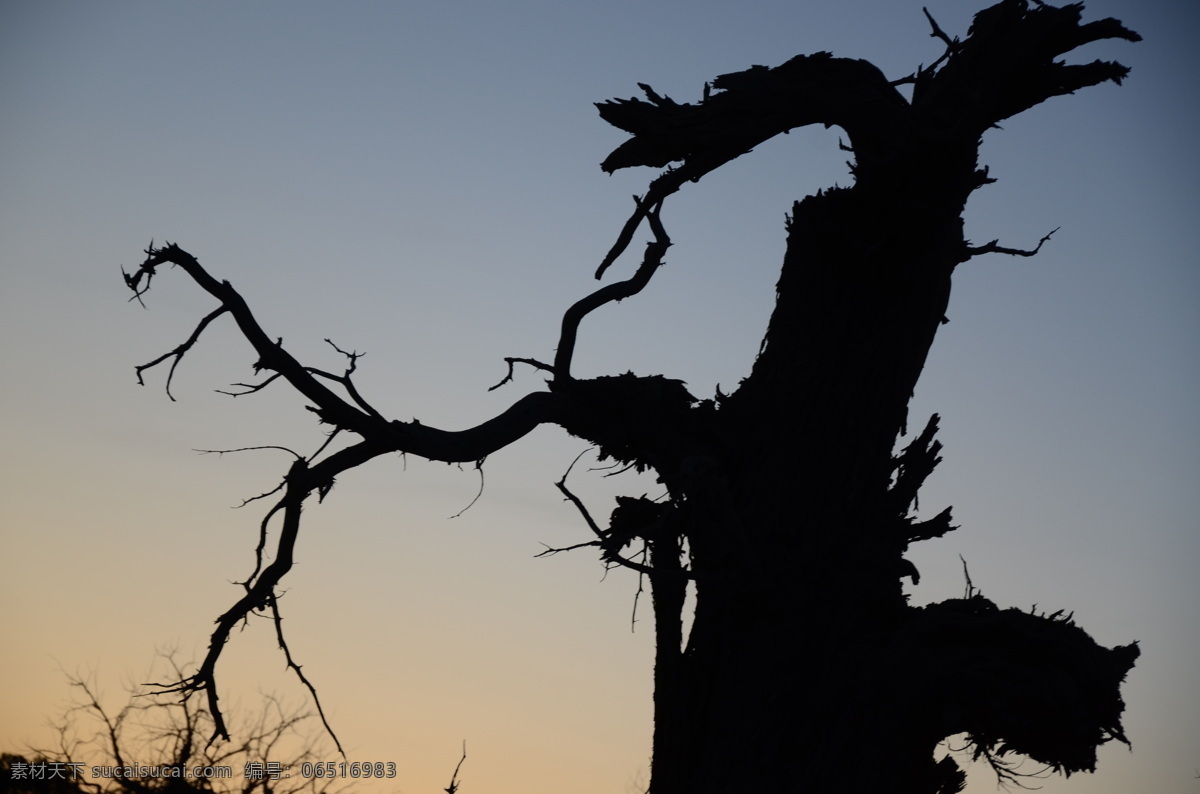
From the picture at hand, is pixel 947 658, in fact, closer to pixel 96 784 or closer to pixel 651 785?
pixel 651 785

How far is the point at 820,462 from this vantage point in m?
5.88

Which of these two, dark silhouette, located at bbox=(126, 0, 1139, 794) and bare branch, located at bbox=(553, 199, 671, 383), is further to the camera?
bare branch, located at bbox=(553, 199, 671, 383)

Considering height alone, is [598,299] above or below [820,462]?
above

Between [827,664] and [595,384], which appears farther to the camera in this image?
[595,384]

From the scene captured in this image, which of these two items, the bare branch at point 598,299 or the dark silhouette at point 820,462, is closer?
the dark silhouette at point 820,462

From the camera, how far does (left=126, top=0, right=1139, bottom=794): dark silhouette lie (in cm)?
530

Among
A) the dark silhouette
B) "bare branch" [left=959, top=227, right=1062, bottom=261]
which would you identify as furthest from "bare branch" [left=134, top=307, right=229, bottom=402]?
"bare branch" [left=959, top=227, right=1062, bottom=261]

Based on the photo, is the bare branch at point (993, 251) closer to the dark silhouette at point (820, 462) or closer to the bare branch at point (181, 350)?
the dark silhouette at point (820, 462)

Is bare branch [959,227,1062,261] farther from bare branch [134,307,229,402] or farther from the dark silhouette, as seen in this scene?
bare branch [134,307,229,402]

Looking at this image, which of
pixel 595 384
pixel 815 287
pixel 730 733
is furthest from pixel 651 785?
pixel 815 287

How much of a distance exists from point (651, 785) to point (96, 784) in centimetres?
512

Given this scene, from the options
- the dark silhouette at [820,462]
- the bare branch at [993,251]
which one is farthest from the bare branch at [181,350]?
the bare branch at [993,251]

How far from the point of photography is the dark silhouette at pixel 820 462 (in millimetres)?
5305

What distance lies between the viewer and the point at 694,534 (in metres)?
5.78
